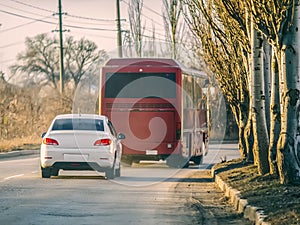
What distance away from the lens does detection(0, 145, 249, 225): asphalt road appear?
45.9ft

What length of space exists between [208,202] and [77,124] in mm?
6560

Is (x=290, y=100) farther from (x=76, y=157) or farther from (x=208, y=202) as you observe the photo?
(x=76, y=157)

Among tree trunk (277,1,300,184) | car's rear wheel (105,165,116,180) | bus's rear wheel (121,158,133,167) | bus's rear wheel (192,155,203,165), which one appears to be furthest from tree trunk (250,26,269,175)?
bus's rear wheel (192,155,203,165)

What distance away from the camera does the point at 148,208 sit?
15680mm

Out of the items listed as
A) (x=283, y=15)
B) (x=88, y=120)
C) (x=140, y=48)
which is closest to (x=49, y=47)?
(x=140, y=48)

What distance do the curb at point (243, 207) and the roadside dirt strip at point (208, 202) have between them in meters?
0.08

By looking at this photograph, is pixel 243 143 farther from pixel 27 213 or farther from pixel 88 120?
pixel 27 213

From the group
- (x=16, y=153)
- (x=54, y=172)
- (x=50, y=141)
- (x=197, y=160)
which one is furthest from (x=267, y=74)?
(x=16, y=153)

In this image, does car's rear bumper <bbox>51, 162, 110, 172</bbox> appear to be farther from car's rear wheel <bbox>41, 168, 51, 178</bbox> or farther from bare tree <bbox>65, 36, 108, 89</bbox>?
bare tree <bbox>65, 36, 108, 89</bbox>

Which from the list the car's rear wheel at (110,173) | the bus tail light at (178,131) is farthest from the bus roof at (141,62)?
the car's rear wheel at (110,173)

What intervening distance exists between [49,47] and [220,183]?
262ft

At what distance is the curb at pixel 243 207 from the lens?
12927mm

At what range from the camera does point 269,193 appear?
620 inches

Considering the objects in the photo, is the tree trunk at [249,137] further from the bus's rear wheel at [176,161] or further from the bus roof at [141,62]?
the bus roof at [141,62]
